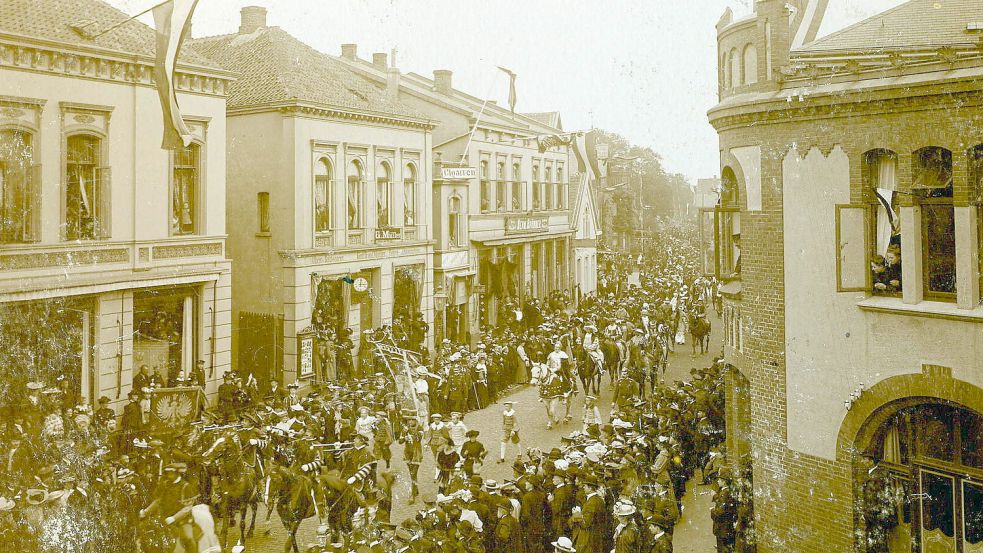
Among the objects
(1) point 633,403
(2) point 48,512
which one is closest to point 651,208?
(1) point 633,403

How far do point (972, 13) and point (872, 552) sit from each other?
294 inches

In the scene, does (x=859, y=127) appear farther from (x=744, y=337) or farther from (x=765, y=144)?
(x=744, y=337)

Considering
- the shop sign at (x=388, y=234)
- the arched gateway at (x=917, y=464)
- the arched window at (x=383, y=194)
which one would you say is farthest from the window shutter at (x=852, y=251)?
the arched window at (x=383, y=194)

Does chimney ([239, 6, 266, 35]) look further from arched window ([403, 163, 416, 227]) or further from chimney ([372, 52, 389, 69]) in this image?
chimney ([372, 52, 389, 69])

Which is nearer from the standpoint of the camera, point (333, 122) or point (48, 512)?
point (48, 512)

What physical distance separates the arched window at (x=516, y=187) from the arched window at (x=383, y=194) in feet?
29.5

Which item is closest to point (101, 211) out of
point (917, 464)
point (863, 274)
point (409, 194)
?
point (409, 194)

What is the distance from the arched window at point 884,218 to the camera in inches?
404

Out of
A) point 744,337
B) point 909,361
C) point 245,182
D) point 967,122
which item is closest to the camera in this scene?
point 967,122

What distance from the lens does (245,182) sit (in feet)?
72.8

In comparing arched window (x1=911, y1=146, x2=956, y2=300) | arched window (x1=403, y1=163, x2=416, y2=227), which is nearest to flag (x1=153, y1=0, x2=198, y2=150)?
arched window (x1=911, y1=146, x2=956, y2=300)

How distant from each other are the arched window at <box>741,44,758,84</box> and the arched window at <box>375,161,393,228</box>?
15145 millimetres

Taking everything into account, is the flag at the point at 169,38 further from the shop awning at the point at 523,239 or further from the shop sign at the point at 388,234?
the shop awning at the point at 523,239

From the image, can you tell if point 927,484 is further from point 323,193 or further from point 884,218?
point 323,193
